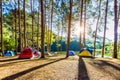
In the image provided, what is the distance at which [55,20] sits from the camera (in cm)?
3969

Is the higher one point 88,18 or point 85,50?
point 88,18

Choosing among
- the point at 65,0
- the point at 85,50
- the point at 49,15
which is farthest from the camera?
the point at 49,15

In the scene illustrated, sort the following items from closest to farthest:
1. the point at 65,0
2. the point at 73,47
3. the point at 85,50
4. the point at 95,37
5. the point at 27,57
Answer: the point at 27,57 → the point at 85,50 → the point at 65,0 → the point at 95,37 → the point at 73,47

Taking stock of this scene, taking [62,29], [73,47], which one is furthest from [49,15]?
[73,47]

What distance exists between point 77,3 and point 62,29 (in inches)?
467

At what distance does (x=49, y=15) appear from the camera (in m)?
37.3

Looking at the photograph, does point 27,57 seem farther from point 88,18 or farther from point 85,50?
point 88,18

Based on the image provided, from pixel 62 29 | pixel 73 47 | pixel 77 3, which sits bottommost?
pixel 73 47

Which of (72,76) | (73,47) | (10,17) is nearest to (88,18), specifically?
(10,17)

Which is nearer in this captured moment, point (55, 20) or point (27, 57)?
point (27, 57)

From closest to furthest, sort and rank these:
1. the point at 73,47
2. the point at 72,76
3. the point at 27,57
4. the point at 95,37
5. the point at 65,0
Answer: the point at 72,76
the point at 27,57
the point at 65,0
the point at 95,37
the point at 73,47

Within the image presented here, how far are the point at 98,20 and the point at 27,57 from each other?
1780cm

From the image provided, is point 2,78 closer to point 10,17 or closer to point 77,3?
point 77,3

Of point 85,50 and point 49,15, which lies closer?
point 85,50
